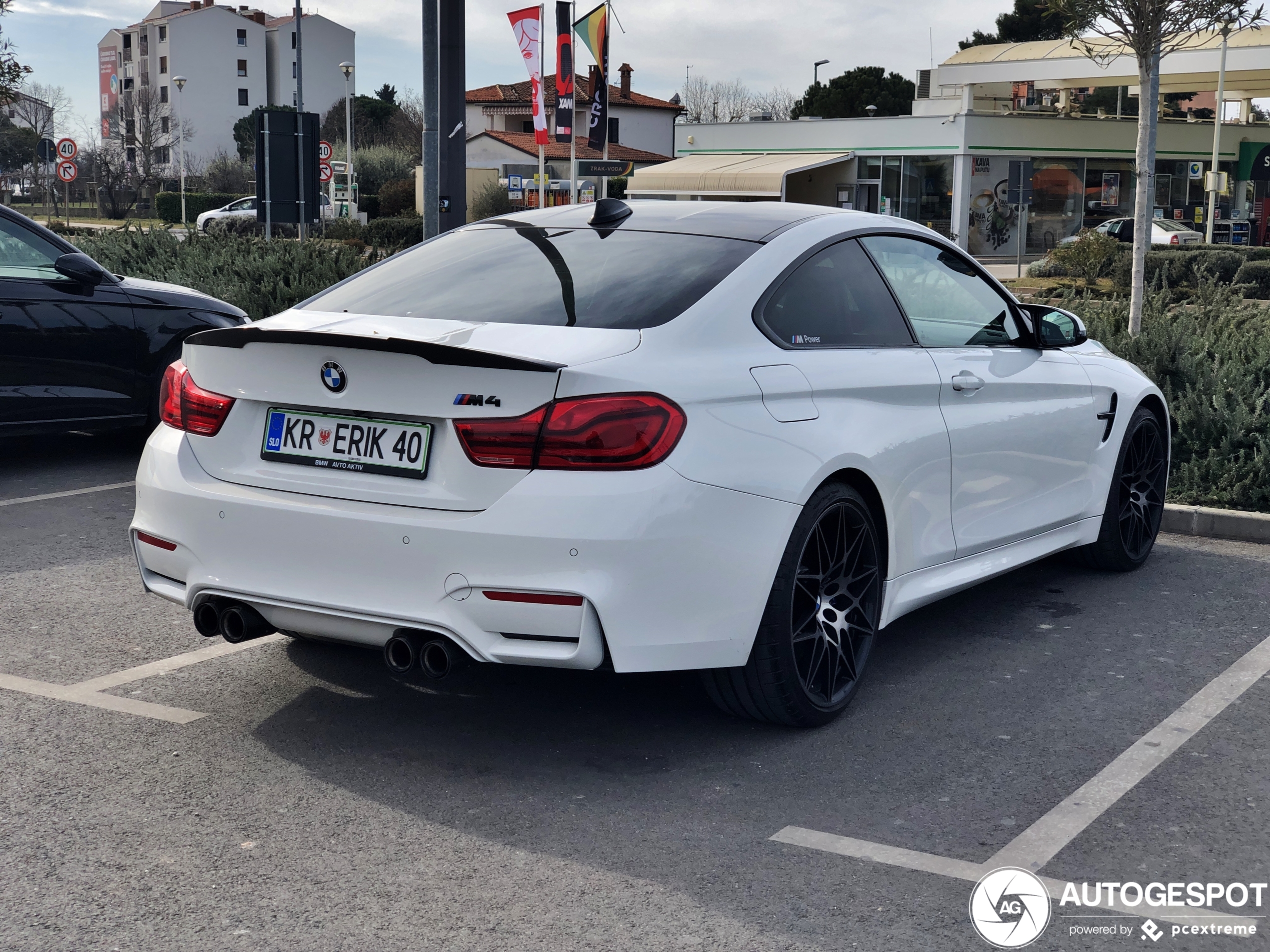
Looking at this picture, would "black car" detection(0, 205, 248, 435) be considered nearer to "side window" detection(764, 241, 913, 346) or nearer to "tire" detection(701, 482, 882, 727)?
"side window" detection(764, 241, 913, 346)

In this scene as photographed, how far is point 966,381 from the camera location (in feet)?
16.2

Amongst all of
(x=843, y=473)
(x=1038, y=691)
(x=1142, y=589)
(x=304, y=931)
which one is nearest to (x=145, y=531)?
(x=304, y=931)

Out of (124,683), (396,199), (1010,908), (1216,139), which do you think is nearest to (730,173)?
(1216,139)

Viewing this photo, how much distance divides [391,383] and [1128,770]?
2.26 metres

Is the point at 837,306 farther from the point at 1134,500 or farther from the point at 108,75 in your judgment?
the point at 108,75

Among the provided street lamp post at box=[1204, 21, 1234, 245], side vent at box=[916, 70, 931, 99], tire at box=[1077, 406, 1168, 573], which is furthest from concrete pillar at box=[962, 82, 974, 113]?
tire at box=[1077, 406, 1168, 573]

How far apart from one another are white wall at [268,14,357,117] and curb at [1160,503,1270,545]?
380ft

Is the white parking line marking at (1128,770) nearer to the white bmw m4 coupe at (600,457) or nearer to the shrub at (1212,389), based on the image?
the white bmw m4 coupe at (600,457)

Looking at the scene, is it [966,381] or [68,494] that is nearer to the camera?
[966,381]

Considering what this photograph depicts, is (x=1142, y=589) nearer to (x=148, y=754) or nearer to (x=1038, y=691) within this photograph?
(x=1038, y=691)

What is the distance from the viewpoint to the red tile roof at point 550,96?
88750 mm

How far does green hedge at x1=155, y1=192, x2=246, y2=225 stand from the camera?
67.1 m

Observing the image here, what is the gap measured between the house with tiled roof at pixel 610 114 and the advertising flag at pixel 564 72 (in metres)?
54.1

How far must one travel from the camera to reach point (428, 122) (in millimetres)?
12062
